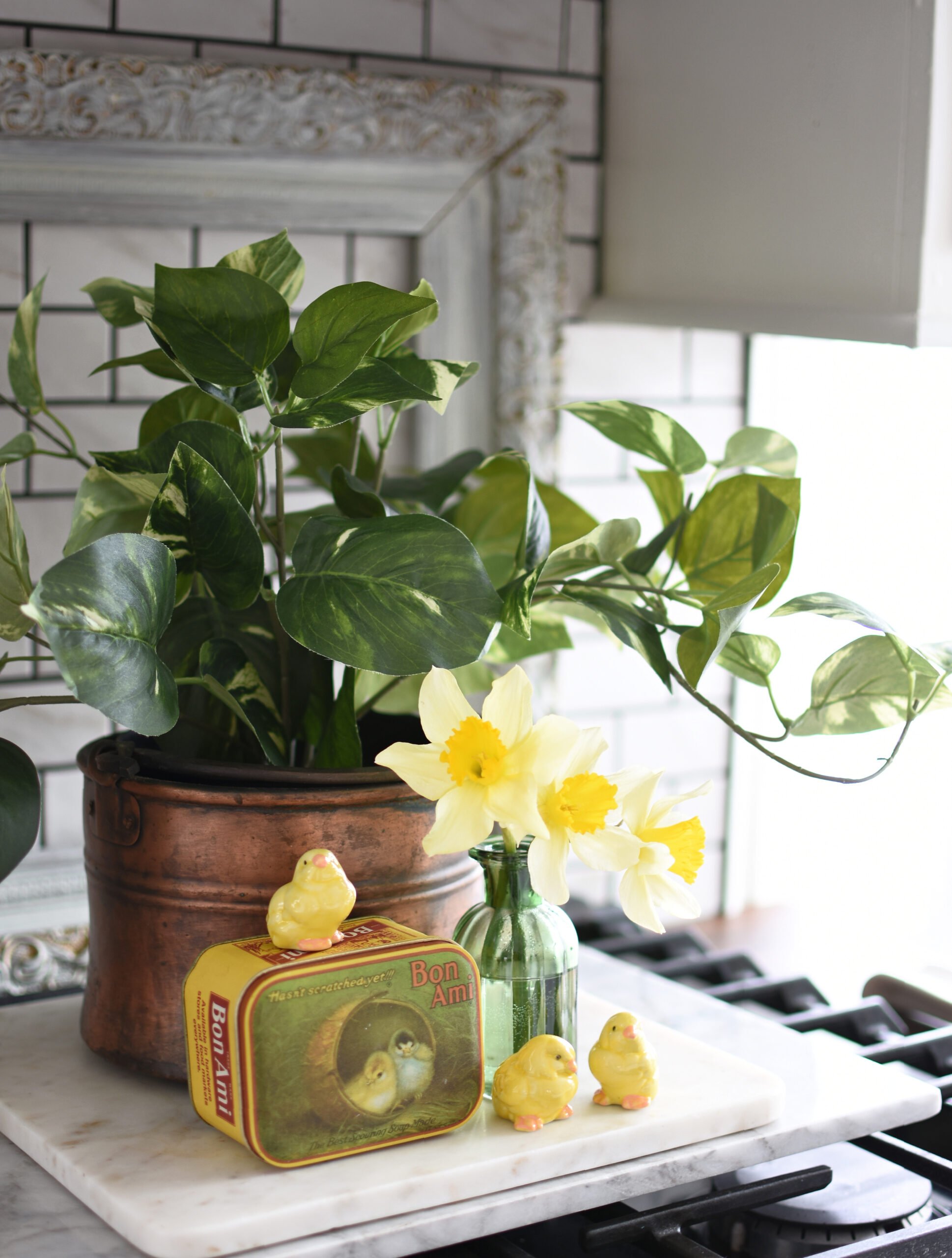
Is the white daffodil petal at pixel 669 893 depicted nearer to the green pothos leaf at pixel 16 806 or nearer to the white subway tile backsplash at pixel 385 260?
the green pothos leaf at pixel 16 806

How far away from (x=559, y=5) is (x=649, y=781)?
2.75 ft

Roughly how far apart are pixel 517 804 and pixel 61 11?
748mm

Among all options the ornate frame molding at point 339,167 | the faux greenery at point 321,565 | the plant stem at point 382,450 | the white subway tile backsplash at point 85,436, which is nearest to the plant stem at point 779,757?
the faux greenery at point 321,565

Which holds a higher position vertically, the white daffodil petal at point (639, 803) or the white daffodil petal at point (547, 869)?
the white daffodil petal at point (639, 803)

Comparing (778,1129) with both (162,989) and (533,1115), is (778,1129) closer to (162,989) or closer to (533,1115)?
(533,1115)

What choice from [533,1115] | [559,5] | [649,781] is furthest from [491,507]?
[559,5]

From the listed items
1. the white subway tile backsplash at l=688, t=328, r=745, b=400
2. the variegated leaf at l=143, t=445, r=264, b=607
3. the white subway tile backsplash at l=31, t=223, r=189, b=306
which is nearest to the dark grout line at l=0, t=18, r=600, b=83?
the white subway tile backsplash at l=31, t=223, r=189, b=306

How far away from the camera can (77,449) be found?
3.51ft

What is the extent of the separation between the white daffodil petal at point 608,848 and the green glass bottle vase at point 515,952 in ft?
0.15

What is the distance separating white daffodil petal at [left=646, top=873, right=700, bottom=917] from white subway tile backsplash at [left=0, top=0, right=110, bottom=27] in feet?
2.58

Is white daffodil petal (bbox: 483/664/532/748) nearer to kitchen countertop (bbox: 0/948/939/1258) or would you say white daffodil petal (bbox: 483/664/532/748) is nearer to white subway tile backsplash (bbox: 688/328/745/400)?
kitchen countertop (bbox: 0/948/939/1258)

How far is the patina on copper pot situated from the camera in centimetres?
69

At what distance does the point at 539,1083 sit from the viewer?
676 mm

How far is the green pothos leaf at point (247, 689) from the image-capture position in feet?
2.35
